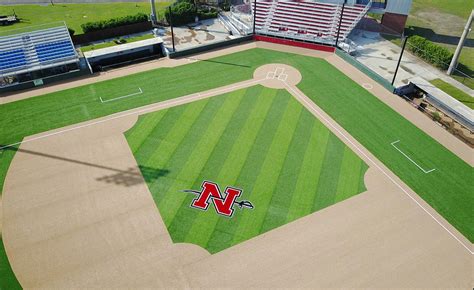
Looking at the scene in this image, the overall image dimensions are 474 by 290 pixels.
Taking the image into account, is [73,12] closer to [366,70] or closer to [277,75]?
[277,75]

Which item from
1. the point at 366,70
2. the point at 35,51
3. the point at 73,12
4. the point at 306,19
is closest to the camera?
the point at 35,51

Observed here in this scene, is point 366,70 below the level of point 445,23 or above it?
below

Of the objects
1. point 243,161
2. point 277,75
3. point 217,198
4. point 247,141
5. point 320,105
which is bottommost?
point 217,198

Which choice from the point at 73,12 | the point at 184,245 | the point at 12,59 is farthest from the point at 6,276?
the point at 73,12

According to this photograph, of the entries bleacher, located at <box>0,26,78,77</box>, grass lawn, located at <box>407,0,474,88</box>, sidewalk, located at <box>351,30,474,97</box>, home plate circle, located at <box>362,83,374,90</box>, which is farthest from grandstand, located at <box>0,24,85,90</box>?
grass lawn, located at <box>407,0,474,88</box>

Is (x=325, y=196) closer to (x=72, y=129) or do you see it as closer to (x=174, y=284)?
(x=174, y=284)

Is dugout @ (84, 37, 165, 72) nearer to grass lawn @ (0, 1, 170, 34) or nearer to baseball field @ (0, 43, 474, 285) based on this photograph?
baseball field @ (0, 43, 474, 285)
